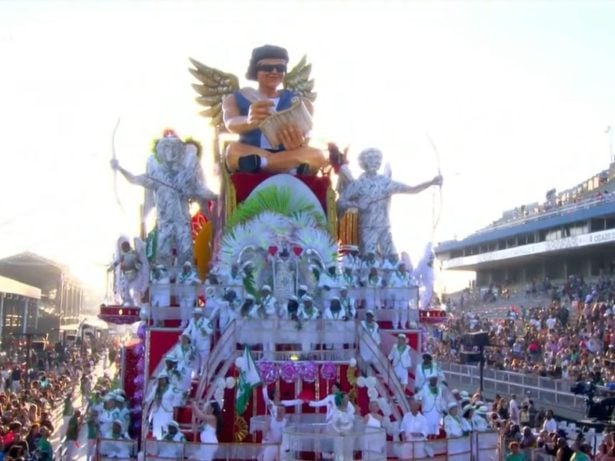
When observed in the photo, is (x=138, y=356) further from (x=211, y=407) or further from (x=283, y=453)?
(x=283, y=453)

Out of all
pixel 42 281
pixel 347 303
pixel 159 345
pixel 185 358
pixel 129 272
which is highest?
pixel 42 281

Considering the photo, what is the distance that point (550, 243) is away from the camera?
1842 inches

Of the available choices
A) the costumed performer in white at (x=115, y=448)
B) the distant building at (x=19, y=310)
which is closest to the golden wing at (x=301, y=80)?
the costumed performer in white at (x=115, y=448)

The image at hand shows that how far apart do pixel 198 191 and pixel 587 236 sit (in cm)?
2517

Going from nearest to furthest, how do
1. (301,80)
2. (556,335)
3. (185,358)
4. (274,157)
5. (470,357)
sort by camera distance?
(185,358), (274,157), (301,80), (470,357), (556,335)

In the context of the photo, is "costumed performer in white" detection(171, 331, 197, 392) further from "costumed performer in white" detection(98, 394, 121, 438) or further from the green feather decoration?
the green feather decoration

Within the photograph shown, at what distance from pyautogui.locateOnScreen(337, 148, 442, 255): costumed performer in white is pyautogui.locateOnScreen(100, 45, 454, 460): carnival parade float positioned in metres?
0.04

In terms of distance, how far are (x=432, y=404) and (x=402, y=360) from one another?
72.8 inches

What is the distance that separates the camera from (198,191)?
2286cm

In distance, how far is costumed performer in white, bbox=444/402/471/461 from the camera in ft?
52.3

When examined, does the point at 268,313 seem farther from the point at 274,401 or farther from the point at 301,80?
the point at 301,80

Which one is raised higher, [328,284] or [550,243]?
[550,243]

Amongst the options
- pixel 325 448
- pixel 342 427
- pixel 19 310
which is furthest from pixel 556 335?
pixel 19 310

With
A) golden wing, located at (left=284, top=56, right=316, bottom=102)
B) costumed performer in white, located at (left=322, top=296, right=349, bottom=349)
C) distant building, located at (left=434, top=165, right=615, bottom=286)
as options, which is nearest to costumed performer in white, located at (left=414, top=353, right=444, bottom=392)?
costumed performer in white, located at (left=322, top=296, right=349, bottom=349)
